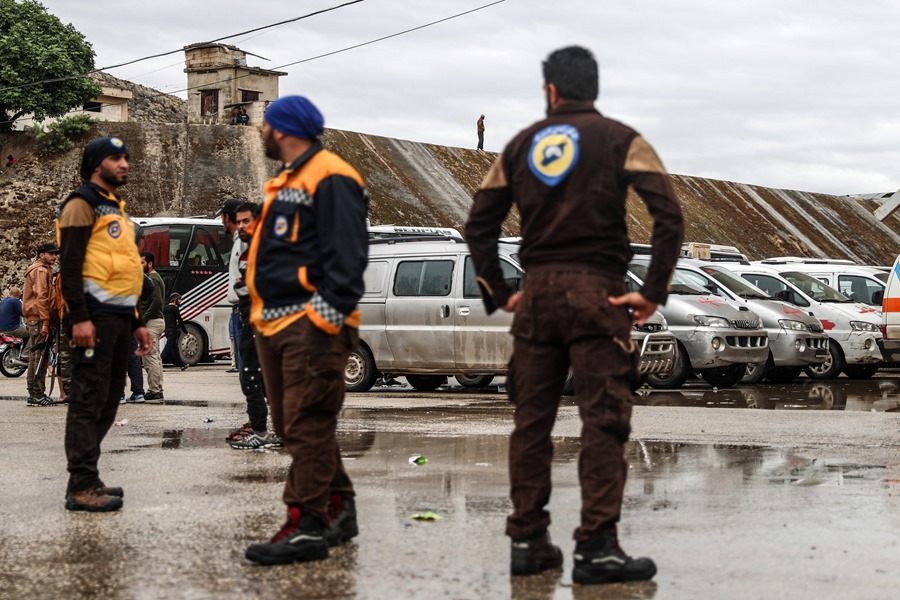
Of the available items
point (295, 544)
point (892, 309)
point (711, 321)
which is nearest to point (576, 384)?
point (295, 544)

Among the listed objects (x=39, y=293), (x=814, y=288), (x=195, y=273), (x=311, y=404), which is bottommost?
(x=311, y=404)

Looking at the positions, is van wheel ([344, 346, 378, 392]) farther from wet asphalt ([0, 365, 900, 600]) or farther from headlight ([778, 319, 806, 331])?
headlight ([778, 319, 806, 331])

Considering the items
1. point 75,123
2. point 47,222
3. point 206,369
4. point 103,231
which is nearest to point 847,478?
point 103,231

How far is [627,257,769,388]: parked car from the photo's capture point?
16656 mm

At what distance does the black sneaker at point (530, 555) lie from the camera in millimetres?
4895

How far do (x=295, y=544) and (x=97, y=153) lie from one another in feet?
8.99

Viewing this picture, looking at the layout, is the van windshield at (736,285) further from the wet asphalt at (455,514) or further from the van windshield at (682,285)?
the wet asphalt at (455,514)

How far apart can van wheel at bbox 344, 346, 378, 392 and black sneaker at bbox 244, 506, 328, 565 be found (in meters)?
11.4

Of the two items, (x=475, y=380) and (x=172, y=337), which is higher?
(x=172, y=337)

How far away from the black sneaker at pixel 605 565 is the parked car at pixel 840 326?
15.3 m

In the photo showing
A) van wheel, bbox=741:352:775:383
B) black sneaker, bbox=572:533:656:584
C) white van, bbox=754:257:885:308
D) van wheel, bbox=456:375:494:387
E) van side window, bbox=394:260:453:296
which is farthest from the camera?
white van, bbox=754:257:885:308

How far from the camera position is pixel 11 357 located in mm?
23031

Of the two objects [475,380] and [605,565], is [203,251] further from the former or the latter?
[605,565]

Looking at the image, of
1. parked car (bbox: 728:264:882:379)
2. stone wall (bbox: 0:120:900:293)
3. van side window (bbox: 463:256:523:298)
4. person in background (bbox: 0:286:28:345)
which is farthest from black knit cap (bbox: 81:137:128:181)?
stone wall (bbox: 0:120:900:293)
